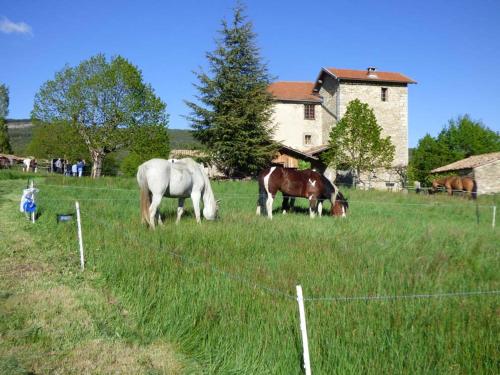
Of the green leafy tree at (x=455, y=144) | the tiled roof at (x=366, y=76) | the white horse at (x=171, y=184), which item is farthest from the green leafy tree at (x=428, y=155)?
the white horse at (x=171, y=184)

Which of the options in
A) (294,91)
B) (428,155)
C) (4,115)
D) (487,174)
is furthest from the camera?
(4,115)

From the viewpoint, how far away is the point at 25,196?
1242 centimetres

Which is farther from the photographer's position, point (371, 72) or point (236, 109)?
point (371, 72)

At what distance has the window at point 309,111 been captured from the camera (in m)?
43.6

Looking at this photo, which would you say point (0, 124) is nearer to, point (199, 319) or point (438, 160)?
point (438, 160)

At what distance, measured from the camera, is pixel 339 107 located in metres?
40.4

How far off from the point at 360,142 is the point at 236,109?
36.7 feet


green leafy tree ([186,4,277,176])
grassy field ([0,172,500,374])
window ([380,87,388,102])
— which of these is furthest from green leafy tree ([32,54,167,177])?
grassy field ([0,172,500,374])

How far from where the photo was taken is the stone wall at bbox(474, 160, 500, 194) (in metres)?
36.0

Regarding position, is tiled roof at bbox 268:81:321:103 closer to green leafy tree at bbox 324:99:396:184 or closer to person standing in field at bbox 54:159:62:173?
green leafy tree at bbox 324:99:396:184

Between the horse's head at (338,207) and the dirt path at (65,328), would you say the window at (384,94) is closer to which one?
the horse's head at (338,207)

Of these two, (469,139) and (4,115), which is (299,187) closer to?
(469,139)

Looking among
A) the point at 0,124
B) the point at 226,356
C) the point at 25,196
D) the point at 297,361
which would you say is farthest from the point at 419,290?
the point at 0,124

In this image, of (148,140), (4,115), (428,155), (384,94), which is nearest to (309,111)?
(384,94)
